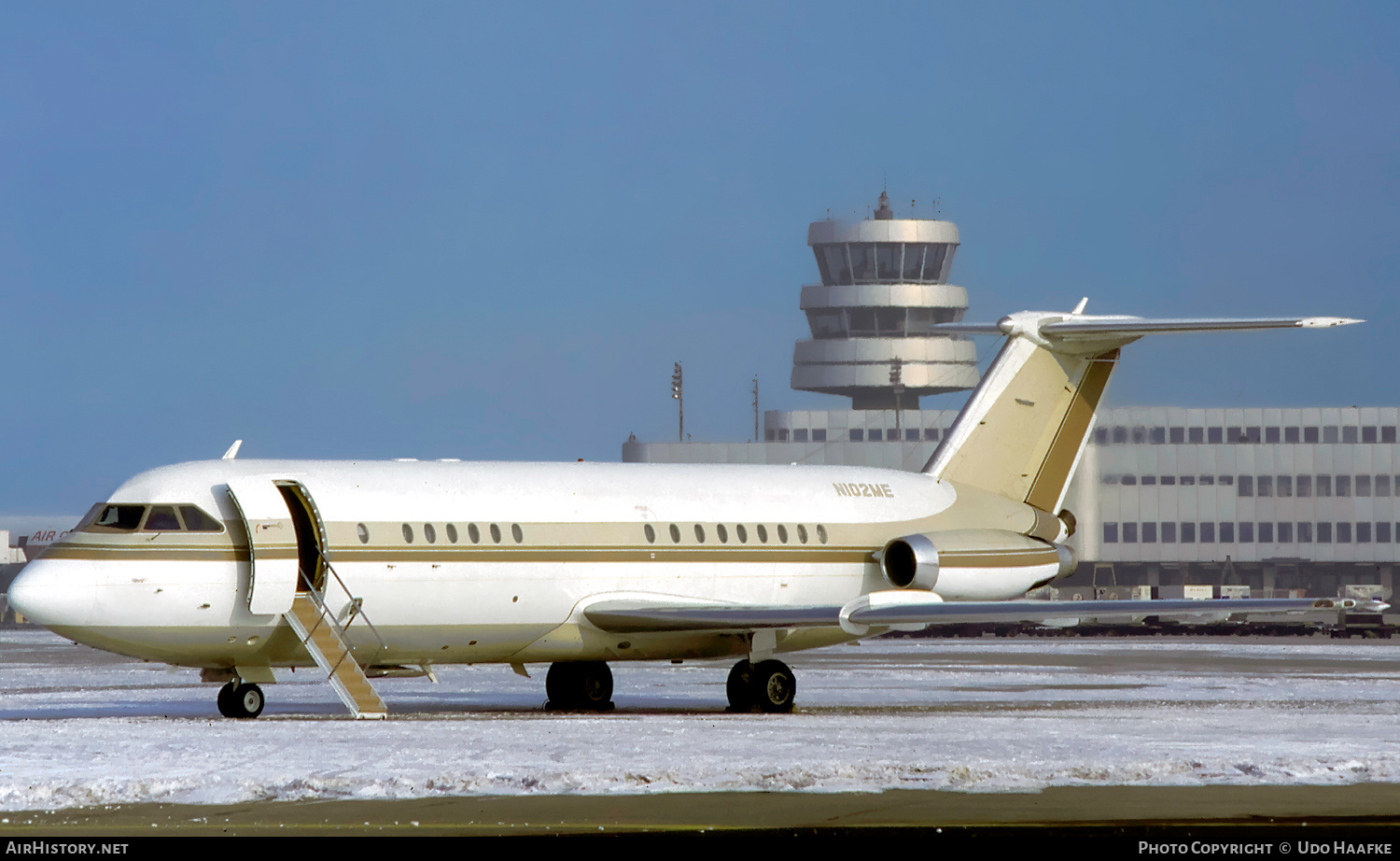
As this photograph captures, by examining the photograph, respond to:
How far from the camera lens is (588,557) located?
2744 centimetres

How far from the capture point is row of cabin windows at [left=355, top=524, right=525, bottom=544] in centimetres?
2566

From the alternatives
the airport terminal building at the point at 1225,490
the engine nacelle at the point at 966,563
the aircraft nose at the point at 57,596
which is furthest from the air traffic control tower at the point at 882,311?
the aircraft nose at the point at 57,596

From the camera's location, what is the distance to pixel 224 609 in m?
24.8

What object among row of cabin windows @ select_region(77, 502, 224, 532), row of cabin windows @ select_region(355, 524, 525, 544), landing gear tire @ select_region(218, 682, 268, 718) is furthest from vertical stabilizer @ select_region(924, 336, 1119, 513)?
row of cabin windows @ select_region(77, 502, 224, 532)

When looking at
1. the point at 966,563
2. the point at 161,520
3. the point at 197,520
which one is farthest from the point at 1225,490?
the point at 161,520

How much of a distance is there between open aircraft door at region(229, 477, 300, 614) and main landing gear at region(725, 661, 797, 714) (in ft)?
22.0

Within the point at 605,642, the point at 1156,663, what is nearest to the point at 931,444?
the point at 1156,663

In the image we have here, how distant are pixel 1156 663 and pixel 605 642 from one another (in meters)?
20.0

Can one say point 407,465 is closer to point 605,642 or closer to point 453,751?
point 605,642

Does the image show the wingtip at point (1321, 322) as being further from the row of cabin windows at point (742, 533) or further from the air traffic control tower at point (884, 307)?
the air traffic control tower at point (884, 307)

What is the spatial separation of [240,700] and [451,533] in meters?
3.58

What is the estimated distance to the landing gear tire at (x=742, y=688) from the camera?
28.0 metres

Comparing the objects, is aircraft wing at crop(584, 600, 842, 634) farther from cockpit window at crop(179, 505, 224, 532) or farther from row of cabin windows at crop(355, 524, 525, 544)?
cockpit window at crop(179, 505, 224, 532)

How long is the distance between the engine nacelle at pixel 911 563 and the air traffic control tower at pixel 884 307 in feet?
394
